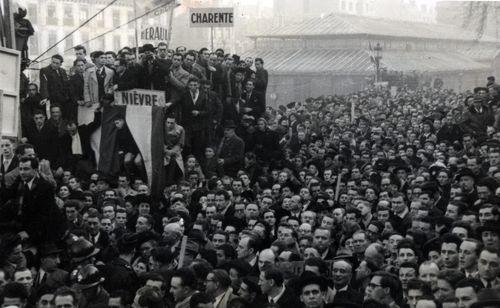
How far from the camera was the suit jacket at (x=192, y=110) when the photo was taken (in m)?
16.9

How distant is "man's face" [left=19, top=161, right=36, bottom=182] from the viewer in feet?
32.8

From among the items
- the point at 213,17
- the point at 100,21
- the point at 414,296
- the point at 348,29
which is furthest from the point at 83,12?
the point at 414,296

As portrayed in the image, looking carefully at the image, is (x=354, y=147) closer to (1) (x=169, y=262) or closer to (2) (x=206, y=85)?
(2) (x=206, y=85)

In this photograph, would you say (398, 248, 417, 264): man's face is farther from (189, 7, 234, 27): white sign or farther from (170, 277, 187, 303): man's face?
(189, 7, 234, 27): white sign

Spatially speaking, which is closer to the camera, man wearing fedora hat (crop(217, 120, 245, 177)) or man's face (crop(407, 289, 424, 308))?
man's face (crop(407, 289, 424, 308))

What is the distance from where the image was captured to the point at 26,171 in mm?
10016

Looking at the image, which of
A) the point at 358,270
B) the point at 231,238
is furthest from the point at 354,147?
the point at 358,270

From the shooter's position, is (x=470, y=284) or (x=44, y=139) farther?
(x=44, y=139)

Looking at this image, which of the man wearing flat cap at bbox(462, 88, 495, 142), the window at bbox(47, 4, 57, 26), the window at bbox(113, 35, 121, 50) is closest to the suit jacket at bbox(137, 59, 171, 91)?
the man wearing flat cap at bbox(462, 88, 495, 142)

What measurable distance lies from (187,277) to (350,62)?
41158mm

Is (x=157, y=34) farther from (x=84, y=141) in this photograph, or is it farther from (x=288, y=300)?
(x=288, y=300)

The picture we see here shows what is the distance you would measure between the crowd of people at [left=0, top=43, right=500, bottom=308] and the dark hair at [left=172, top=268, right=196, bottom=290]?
1cm

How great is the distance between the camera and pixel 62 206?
12.4 metres

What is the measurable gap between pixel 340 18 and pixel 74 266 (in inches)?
1868
